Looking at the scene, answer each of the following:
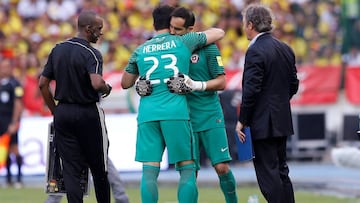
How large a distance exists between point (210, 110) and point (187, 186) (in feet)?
3.67

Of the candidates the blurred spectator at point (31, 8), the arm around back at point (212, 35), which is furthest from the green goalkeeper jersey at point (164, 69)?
the blurred spectator at point (31, 8)

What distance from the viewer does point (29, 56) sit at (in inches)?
985

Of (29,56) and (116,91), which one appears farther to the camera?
(29,56)

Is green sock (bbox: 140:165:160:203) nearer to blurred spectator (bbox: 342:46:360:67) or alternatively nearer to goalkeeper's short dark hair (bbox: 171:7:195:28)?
goalkeeper's short dark hair (bbox: 171:7:195:28)

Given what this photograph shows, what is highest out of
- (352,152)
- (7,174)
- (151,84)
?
(151,84)

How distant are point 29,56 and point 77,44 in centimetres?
1398

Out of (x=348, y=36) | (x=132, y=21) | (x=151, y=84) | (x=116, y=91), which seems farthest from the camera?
(x=132, y=21)

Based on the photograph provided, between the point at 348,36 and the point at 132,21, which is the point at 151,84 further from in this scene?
the point at 132,21

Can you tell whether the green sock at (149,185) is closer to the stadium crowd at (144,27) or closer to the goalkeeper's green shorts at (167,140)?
the goalkeeper's green shorts at (167,140)

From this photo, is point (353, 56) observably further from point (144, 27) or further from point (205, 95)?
point (205, 95)

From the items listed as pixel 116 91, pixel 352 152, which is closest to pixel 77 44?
pixel 352 152

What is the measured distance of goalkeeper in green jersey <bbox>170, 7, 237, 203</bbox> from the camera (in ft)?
37.9

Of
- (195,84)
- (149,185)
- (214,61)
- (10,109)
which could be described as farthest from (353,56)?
(149,185)

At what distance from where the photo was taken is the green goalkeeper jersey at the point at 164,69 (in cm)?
1089
